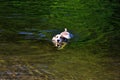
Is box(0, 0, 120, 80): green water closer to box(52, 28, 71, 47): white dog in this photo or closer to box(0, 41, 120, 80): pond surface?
box(0, 41, 120, 80): pond surface

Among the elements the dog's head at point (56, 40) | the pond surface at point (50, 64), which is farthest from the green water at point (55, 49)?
the dog's head at point (56, 40)

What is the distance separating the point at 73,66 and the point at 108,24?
8.69 metres

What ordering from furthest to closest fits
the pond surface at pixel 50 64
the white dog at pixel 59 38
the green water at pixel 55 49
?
the white dog at pixel 59 38 → the green water at pixel 55 49 → the pond surface at pixel 50 64

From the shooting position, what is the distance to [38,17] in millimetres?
22469

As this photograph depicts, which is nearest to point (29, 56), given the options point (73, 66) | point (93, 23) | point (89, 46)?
point (73, 66)

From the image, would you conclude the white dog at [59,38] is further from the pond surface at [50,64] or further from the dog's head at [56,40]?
the pond surface at [50,64]

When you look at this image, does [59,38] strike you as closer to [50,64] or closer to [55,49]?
[55,49]

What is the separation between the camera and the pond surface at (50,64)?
38.9 ft

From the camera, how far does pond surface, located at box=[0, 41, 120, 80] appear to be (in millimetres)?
11852

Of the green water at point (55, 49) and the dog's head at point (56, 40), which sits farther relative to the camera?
the dog's head at point (56, 40)

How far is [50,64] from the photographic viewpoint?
1315 cm

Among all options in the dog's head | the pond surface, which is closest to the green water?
the pond surface

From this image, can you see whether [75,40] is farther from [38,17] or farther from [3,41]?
[38,17]

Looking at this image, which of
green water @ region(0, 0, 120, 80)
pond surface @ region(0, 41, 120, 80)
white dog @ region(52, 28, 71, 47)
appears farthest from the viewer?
white dog @ region(52, 28, 71, 47)
